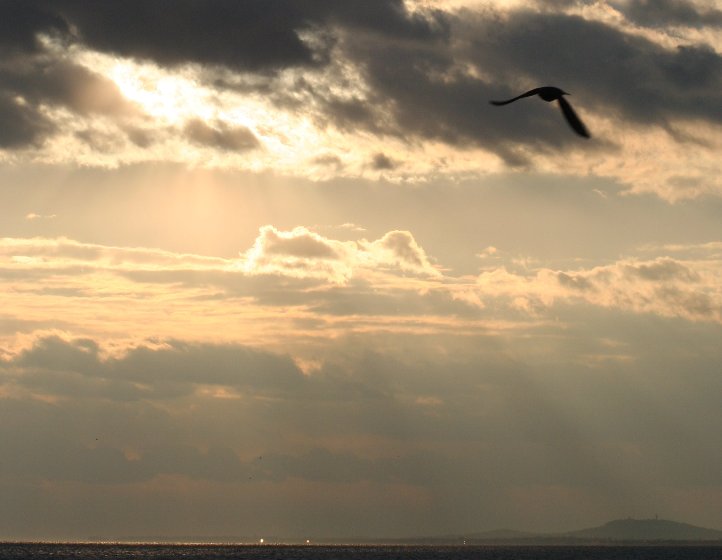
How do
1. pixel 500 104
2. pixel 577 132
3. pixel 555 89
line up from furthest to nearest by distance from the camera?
1. pixel 555 89
2. pixel 577 132
3. pixel 500 104

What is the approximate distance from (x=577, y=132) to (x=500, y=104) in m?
4.27

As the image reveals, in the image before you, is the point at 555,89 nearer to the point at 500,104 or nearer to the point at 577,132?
the point at 577,132

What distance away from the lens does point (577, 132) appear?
39.9m

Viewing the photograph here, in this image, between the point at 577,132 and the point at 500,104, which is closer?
the point at 500,104

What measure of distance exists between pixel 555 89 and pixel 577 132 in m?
3.55

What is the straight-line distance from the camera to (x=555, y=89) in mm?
42719

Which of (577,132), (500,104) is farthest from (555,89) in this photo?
(500,104)

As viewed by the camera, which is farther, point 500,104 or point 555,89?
point 555,89

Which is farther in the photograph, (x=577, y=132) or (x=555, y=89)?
(x=555, y=89)

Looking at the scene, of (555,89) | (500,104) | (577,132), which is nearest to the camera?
(500,104)

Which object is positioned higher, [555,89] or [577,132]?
[555,89]
